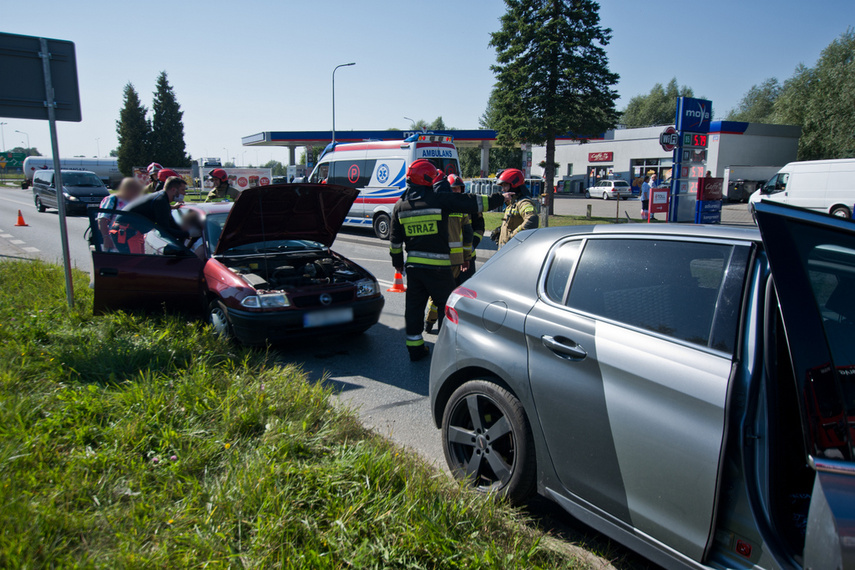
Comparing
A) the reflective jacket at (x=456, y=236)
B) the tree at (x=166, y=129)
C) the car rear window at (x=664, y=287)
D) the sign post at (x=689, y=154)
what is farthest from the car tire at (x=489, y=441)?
the tree at (x=166, y=129)

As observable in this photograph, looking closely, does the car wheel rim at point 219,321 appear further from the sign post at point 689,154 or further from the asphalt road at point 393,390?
the sign post at point 689,154

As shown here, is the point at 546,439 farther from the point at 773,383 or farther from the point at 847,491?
the point at 847,491

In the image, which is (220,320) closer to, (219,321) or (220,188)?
(219,321)

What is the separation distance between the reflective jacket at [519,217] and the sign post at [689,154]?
928 centimetres

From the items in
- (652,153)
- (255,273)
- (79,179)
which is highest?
(652,153)

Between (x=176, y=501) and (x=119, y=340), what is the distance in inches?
113

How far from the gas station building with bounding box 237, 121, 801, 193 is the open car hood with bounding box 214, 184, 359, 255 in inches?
1143

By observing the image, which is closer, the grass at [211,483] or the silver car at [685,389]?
the silver car at [685,389]

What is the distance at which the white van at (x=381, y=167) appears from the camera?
15.0 metres

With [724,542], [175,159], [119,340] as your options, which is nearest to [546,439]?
[724,542]

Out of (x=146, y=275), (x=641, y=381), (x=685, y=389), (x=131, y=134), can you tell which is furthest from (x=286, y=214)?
(x=131, y=134)

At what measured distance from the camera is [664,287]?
240cm

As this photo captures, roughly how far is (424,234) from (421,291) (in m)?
0.58

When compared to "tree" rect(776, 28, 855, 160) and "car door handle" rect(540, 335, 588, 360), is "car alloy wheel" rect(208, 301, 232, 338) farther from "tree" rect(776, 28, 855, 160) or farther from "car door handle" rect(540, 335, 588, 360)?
"tree" rect(776, 28, 855, 160)
